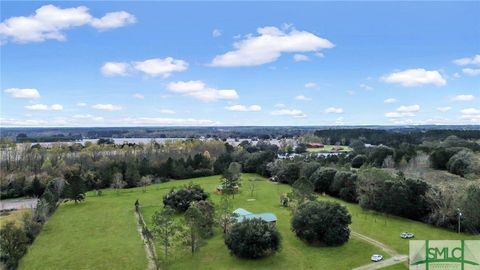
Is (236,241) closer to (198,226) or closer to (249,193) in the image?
(198,226)

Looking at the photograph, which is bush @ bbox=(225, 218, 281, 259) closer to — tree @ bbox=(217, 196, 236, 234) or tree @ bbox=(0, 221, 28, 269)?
tree @ bbox=(217, 196, 236, 234)

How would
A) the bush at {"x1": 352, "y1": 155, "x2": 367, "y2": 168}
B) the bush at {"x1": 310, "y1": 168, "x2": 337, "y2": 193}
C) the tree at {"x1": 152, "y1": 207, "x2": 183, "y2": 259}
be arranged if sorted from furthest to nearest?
the bush at {"x1": 352, "y1": 155, "x2": 367, "y2": 168} → the bush at {"x1": 310, "y1": 168, "x2": 337, "y2": 193} → the tree at {"x1": 152, "y1": 207, "x2": 183, "y2": 259}

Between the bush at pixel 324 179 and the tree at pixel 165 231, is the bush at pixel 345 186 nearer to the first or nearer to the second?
the bush at pixel 324 179

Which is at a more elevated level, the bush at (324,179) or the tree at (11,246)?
the bush at (324,179)

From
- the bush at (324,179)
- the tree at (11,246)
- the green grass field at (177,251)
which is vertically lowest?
the green grass field at (177,251)

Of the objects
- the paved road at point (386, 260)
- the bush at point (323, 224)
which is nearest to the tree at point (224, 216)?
the bush at point (323, 224)

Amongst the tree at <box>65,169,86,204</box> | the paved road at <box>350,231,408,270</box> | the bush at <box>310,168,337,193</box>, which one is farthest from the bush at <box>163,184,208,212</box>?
the paved road at <box>350,231,408,270</box>

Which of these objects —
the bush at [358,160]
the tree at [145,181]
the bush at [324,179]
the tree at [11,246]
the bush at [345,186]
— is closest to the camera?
the tree at [11,246]
